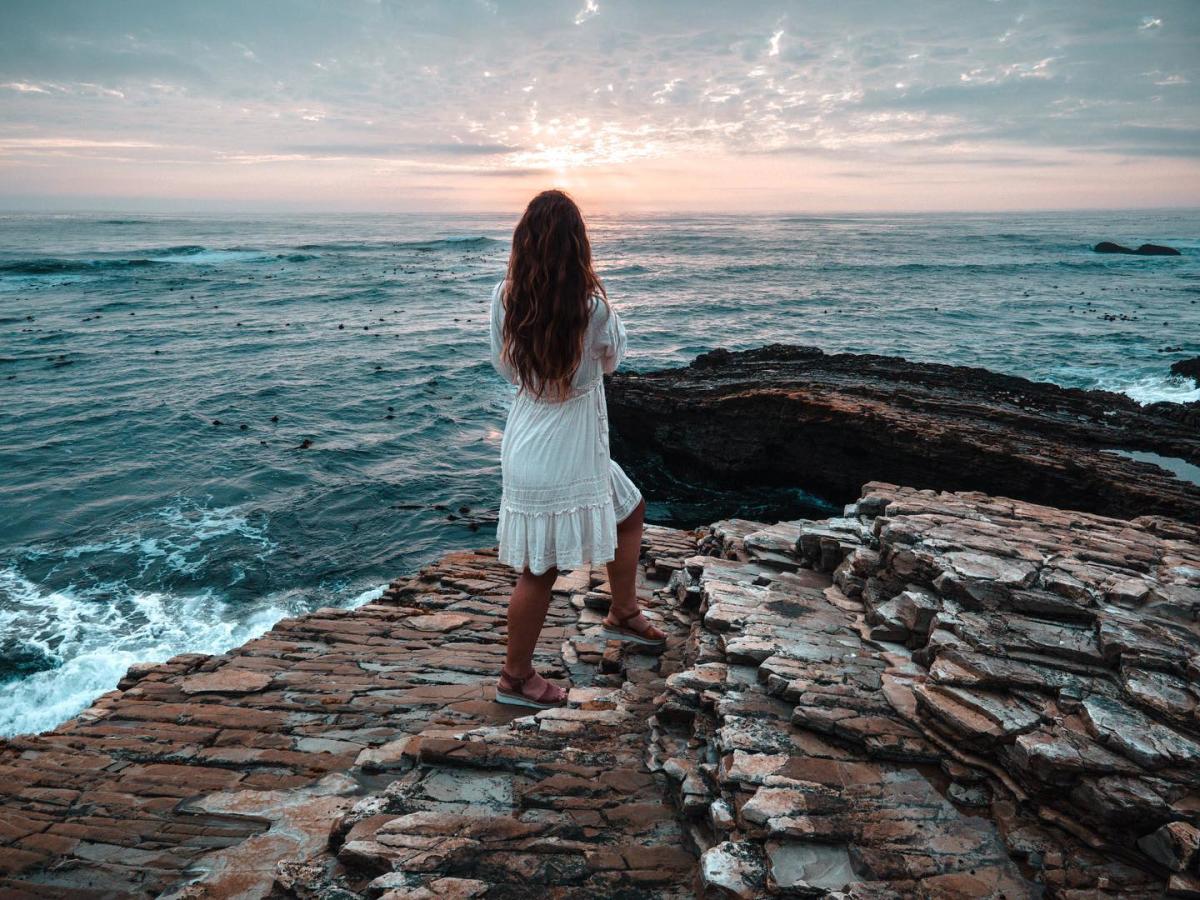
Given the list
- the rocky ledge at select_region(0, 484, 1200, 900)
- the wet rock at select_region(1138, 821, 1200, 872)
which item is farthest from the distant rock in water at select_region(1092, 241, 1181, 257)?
the wet rock at select_region(1138, 821, 1200, 872)

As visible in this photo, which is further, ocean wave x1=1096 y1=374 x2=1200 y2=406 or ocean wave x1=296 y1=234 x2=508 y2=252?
ocean wave x1=296 y1=234 x2=508 y2=252

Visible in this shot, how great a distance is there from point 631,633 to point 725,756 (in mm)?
1931

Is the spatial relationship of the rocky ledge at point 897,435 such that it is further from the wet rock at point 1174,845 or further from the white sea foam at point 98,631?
the wet rock at point 1174,845

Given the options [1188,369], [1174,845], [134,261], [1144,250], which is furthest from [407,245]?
[1174,845]

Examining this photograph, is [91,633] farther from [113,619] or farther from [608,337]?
[608,337]

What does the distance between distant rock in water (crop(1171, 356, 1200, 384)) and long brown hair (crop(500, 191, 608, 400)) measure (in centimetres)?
2481

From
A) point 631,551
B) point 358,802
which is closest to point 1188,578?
point 631,551

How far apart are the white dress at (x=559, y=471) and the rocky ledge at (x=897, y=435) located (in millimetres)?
10517

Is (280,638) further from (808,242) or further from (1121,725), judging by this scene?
(808,242)

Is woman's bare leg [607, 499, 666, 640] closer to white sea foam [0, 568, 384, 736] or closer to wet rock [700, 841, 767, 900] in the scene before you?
wet rock [700, 841, 767, 900]

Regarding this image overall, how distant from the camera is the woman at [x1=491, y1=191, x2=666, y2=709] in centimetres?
402

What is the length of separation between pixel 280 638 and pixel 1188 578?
8191 mm

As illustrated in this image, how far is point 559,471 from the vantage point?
4477 mm

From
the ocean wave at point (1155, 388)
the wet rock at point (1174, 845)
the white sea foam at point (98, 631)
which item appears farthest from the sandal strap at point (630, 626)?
the ocean wave at point (1155, 388)
